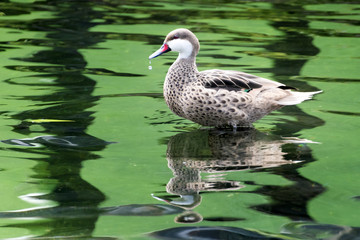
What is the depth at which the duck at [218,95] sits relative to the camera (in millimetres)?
5730

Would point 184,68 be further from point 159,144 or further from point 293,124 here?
point 293,124

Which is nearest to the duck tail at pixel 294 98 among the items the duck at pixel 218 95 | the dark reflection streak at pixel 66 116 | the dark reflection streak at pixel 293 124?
the duck at pixel 218 95

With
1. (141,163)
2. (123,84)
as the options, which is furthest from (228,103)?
(123,84)

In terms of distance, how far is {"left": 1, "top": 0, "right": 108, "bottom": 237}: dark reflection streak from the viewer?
4184 mm

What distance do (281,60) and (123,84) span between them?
7.38ft

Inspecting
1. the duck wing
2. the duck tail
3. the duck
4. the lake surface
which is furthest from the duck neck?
the duck tail

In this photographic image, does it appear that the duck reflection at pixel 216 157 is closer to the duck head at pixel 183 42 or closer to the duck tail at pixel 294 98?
the duck tail at pixel 294 98

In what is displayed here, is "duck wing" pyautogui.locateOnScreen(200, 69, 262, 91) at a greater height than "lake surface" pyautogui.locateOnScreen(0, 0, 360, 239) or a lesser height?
greater

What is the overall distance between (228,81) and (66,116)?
1.50 meters

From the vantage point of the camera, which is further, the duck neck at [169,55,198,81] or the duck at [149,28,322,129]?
the duck neck at [169,55,198,81]

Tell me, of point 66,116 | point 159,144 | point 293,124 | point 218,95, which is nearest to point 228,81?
point 218,95

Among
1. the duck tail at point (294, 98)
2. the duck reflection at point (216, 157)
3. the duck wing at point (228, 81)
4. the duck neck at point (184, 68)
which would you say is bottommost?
the duck reflection at point (216, 157)

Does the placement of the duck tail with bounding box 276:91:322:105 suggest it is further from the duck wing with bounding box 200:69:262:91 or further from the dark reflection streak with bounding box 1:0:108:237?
the dark reflection streak with bounding box 1:0:108:237

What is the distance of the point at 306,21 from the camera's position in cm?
1115
